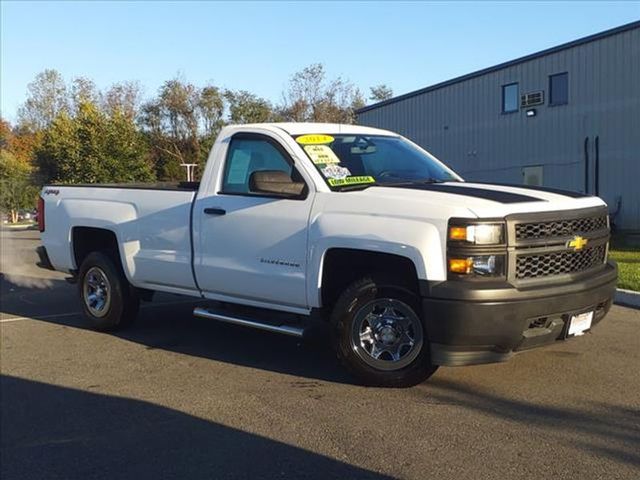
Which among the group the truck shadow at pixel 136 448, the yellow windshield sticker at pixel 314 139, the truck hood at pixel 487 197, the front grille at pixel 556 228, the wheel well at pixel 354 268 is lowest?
the truck shadow at pixel 136 448

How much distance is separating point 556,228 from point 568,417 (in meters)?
1.32

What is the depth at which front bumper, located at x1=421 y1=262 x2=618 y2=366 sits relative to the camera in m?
4.50

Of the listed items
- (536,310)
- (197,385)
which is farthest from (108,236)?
(536,310)

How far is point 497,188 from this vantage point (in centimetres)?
539

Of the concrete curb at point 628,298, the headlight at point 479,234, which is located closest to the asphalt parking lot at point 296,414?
the headlight at point 479,234

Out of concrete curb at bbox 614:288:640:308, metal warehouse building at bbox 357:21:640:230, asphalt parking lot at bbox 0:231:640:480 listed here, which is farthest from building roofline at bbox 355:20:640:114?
asphalt parking lot at bbox 0:231:640:480

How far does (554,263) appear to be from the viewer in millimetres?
4828

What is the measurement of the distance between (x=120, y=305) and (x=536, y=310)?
14.8 ft

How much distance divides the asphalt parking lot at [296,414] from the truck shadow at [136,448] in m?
0.01

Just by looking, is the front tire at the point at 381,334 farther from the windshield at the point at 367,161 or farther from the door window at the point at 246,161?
the door window at the point at 246,161

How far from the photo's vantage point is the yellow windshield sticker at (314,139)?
5797 mm

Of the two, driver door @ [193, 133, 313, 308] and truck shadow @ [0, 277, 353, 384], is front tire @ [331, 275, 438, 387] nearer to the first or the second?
truck shadow @ [0, 277, 353, 384]

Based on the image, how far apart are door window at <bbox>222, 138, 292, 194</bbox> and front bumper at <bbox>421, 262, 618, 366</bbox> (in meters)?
2.01

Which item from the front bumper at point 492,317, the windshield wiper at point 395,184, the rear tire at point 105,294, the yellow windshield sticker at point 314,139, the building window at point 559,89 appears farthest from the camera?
the building window at point 559,89
